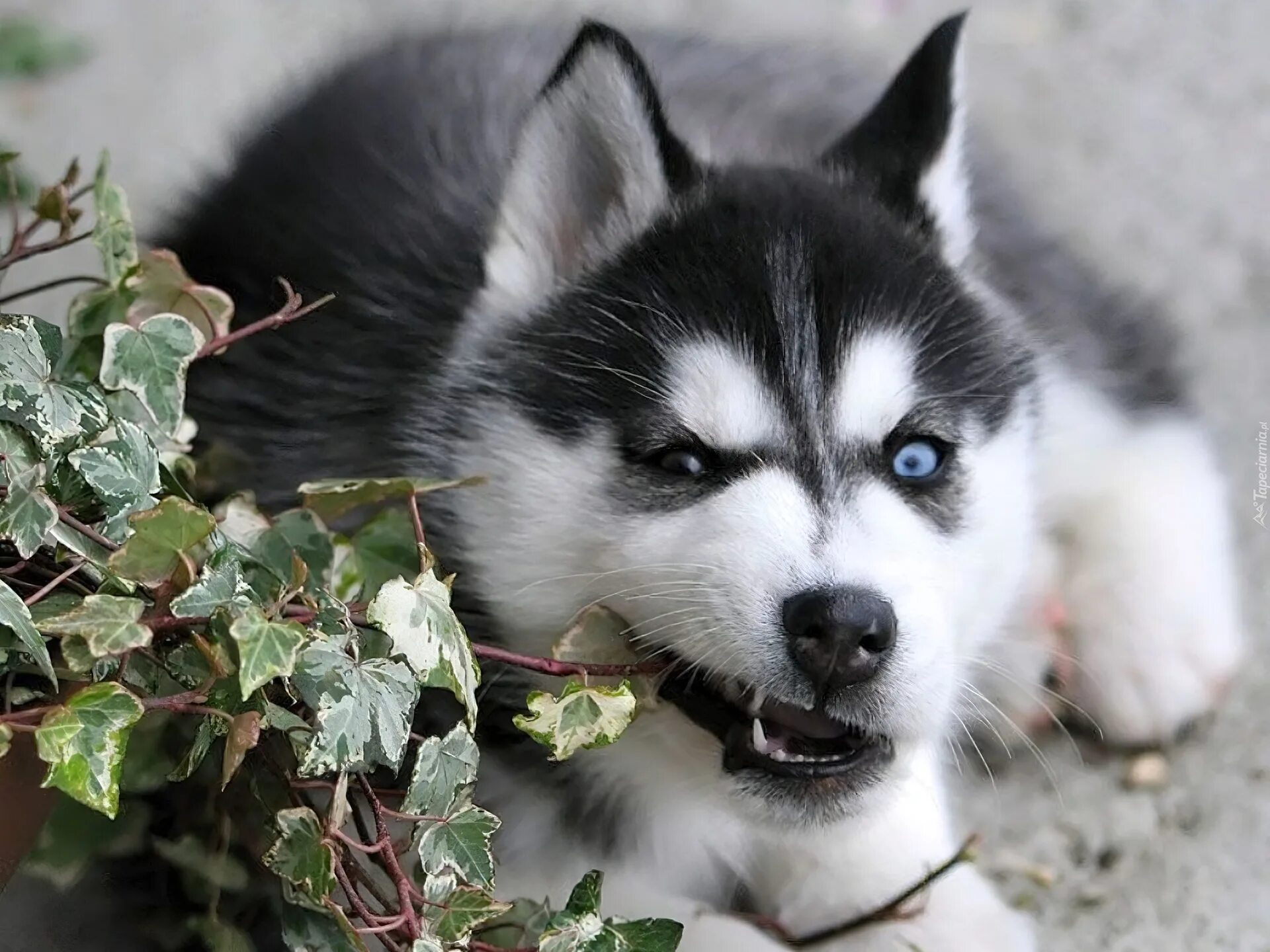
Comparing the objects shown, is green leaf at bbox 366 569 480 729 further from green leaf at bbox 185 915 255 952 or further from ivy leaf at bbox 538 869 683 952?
green leaf at bbox 185 915 255 952

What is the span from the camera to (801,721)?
5.69 ft

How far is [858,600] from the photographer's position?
1560 millimetres

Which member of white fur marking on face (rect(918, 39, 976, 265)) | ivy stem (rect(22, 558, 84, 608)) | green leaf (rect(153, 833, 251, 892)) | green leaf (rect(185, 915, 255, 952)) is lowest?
green leaf (rect(185, 915, 255, 952))

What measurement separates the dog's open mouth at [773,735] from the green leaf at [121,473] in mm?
603

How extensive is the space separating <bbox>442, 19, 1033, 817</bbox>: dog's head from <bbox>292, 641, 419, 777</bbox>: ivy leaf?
13.0 inches

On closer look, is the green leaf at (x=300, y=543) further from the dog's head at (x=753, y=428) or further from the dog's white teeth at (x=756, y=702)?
the dog's white teeth at (x=756, y=702)

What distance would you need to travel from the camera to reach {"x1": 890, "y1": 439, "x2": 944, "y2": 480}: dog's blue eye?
1784mm

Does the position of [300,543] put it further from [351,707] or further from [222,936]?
[222,936]

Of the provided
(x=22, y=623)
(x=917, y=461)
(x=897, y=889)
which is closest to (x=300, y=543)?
(x=22, y=623)

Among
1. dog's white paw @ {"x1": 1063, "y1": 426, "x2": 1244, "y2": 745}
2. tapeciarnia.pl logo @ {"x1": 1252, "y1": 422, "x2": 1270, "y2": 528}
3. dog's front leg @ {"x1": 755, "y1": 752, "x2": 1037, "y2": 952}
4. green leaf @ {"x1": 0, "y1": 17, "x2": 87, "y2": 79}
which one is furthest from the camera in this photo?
green leaf @ {"x1": 0, "y1": 17, "x2": 87, "y2": 79}

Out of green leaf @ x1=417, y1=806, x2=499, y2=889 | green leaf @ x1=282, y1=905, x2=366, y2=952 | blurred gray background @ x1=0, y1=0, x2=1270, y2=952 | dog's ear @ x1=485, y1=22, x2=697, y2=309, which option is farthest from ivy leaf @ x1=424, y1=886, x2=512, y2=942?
blurred gray background @ x1=0, y1=0, x2=1270, y2=952

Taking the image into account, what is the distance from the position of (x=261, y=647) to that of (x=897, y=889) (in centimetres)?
99

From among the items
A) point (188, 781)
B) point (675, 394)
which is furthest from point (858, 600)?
point (188, 781)

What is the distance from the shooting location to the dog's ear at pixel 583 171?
1820 millimetres
